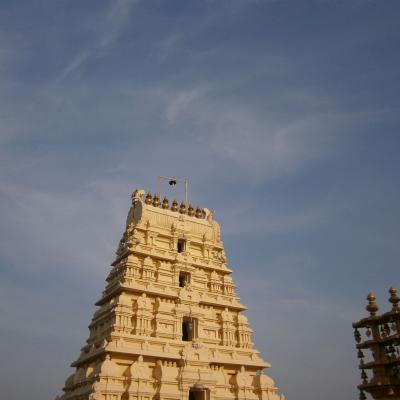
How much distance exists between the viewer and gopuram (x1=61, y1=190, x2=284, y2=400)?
2850cm

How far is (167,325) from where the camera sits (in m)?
31.6

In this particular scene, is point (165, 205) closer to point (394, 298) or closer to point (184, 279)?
point (184, 279)

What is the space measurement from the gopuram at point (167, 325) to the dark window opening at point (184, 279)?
0.39 ft

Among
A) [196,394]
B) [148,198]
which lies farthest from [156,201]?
[196,394]

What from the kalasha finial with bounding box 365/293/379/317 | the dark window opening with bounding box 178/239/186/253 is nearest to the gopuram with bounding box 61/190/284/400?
the dark window opening with bounding box 178/239/186/253

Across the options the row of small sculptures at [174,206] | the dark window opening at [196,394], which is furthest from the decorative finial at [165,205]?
the dark window opening at [196,394]

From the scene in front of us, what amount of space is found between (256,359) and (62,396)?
14179 millimetres

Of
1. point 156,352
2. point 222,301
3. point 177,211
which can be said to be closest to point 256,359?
point 222,301

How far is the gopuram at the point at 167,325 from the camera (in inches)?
1122

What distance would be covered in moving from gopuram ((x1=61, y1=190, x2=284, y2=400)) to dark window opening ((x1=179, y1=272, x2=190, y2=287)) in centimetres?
12

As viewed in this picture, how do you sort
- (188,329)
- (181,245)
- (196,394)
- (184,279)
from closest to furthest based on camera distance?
(196,394) → (188,329) → (184,279) → (181,245)

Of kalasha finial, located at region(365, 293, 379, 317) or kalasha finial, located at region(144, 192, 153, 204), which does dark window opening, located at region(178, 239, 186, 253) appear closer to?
kalasha finial, located at region(144, 192, 153, 204)

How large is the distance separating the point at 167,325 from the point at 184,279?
16.3ft

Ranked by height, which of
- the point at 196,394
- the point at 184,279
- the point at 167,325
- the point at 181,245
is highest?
the point at 181,245
